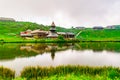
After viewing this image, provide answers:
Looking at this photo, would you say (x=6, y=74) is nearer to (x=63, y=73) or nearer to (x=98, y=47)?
(x=63, y=73)

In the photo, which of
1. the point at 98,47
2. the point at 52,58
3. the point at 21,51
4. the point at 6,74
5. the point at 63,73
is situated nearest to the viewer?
the point at 6,74

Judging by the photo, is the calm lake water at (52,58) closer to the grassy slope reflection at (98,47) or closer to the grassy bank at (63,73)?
the grassy bank at (63,73)

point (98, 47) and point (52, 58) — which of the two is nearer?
point (52, 58)

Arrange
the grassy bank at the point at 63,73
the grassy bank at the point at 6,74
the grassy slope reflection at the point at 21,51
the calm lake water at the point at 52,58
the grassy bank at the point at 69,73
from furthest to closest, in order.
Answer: the grassy slope reflection at the point at 21,51 < the calm lake water at the point at 52,58 < the grassy bank at the point at 6,74 < the grassy bank at the point at 69,73 < the grassy bank at the point at 63,73

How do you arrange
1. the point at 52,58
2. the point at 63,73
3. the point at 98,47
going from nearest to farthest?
the point at 63,73 < the point at 52,58 < the point at 98,47

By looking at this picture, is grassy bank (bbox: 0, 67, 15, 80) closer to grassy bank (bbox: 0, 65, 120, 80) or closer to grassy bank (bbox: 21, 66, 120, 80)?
grassy bank (bbox: 0, 65, 120, 80)

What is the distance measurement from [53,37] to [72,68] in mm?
84054

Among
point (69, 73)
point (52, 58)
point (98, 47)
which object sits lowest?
point (98, 47)

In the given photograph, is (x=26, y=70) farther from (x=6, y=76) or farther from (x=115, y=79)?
(x=115, y=79)

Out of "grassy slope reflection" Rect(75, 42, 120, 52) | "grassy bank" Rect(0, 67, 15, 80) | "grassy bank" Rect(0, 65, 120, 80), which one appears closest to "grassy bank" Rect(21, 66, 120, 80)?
"grassy bank" Rect(0, 65, 120, 80)

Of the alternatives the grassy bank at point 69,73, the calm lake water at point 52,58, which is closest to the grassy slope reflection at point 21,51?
the calm lake water at point 52,58

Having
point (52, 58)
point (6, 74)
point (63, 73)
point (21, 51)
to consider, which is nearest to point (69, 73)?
point (63, 73)

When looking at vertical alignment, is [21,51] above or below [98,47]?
above

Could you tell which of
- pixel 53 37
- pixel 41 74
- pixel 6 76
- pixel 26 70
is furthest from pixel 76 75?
pixel 53 37
